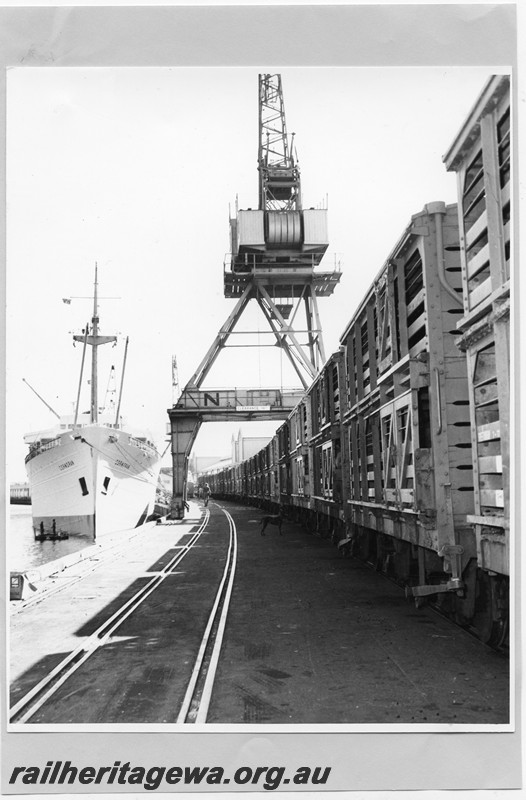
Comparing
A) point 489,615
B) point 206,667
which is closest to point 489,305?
point 489,615

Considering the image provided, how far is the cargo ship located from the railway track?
18.1 m

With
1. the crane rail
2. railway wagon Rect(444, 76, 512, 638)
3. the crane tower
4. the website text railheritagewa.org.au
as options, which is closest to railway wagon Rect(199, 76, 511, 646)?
railway wagon Rect(444, 76, 512, 638)

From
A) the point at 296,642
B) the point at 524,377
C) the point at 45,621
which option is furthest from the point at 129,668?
the point at 524,377

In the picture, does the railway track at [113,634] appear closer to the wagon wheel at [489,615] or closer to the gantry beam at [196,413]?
the wagon wheel at [489,615]

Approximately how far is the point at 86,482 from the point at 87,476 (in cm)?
37

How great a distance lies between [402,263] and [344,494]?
641 cm

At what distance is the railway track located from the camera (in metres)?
5.43

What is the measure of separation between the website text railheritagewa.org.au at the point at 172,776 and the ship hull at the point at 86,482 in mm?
25077

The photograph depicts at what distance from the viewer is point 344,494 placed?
43.5 feet

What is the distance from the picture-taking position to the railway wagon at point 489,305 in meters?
4.98

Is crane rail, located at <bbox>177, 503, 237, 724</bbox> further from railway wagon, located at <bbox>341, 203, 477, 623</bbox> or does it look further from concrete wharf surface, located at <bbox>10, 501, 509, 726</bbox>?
railway wagon, located at <bbox>341, 203, 477, 623</bbox>

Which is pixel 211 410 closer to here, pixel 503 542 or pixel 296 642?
pixel 296 642

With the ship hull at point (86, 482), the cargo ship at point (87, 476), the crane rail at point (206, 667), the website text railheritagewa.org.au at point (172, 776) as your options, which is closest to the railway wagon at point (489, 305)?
the website text railheritagewa.org.au at point (172, 776)

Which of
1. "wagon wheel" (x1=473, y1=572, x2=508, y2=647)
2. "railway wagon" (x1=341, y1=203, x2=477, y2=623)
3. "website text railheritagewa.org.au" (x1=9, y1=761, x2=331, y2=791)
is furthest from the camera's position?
"railway wagon" (x1=341, y1=203, x2=477, y2=623)
